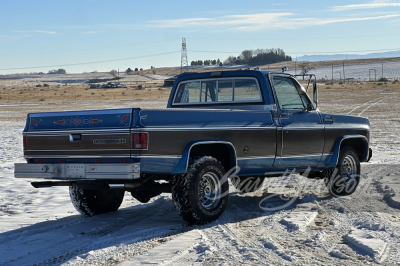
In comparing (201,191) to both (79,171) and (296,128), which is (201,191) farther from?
(296,128)

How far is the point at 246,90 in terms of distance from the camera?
26.6ft

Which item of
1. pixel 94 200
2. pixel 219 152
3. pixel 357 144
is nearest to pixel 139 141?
pixel 219 152

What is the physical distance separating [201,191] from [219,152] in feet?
2.37

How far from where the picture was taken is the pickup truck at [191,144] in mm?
6262

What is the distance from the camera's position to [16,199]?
29.3 ft

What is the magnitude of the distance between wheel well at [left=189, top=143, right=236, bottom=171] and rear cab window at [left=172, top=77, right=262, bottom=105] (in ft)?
3.57

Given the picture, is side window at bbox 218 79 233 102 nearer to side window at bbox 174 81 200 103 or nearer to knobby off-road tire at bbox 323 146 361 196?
side window at bbox 174 81 200 103

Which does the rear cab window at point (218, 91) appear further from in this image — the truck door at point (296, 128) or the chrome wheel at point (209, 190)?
the chrome wheel at point (209, 190)

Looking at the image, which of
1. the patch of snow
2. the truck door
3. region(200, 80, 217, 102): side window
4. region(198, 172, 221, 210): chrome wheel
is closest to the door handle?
the truck door

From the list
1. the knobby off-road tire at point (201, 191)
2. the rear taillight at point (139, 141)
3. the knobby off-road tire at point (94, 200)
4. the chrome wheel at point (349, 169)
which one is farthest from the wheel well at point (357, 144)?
the rear taillight at point (139, 141)

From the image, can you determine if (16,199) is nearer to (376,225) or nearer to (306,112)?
(306,112)

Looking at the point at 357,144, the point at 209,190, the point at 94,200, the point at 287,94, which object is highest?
the point at 287,94

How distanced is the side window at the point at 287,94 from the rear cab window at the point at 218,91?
1.18 feet

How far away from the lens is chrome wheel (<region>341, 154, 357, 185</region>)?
9305 mm
